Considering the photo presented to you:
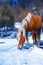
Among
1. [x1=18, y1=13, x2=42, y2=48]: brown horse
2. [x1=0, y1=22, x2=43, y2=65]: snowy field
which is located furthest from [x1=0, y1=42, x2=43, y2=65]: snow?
[x1=18, y1=13, x2=42, y2=48]: brown horse

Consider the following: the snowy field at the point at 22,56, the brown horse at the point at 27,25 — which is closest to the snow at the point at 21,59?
the snowy field at the point at 22,56

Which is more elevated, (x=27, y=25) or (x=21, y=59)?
(x=27, y=25)

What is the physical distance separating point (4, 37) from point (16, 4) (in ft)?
1.15

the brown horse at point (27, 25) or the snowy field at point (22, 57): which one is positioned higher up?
the brown horse at point (27, 25)

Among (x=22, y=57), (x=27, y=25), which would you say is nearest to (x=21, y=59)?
(x=22, y=57)

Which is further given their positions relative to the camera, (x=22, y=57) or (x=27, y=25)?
(x=27, y=25)

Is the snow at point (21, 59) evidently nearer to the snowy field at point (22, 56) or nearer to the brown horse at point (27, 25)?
the snowy field at point (22, 56)

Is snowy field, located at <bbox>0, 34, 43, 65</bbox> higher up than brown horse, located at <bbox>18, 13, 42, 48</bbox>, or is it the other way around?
brown horse, located at <bbox>18, 13, 42, 48</bbox>

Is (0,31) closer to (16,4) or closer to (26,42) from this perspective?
(16,4)

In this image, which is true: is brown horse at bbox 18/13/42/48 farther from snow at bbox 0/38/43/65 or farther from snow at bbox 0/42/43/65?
snow at bbox 0/42/43/65

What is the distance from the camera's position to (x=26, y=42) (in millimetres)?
1246

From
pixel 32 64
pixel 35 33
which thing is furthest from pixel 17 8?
pixel 32 64

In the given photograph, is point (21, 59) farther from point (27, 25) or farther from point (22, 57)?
point (27, 25)

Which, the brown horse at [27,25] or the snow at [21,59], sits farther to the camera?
the brown horse at [27,25]
